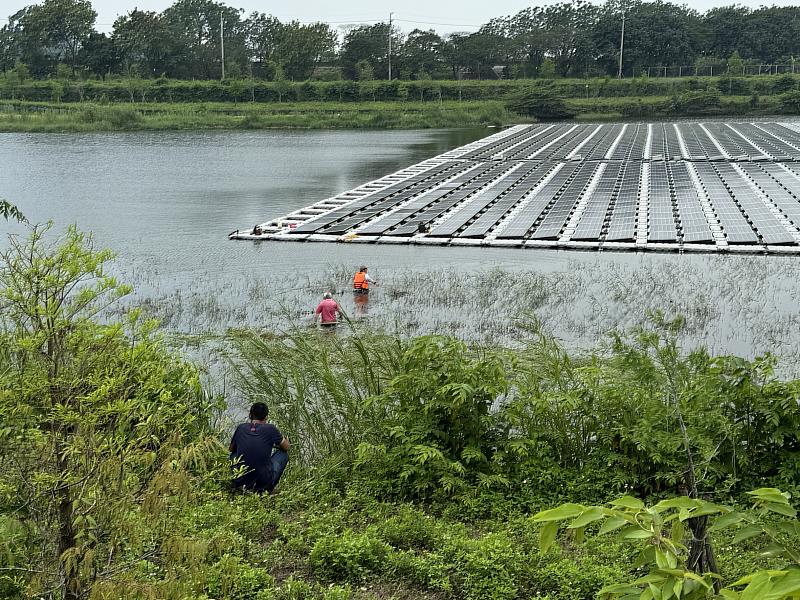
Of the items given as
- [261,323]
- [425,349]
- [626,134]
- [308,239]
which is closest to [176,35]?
[626,134]

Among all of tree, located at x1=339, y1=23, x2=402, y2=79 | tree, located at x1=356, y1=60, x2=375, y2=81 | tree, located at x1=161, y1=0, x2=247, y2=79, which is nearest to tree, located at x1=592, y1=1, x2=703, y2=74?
tree, located at x1=339, y1=23, x2=402, y2=79

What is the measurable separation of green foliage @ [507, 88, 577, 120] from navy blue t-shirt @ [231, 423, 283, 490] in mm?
64467

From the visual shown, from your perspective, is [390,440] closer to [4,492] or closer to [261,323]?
[4,492]

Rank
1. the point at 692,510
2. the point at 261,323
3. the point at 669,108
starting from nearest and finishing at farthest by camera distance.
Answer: the point at 692,510 → the point at 261,323 → the point at 669,108

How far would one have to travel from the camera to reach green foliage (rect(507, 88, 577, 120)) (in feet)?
224

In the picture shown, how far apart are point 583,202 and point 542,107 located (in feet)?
149

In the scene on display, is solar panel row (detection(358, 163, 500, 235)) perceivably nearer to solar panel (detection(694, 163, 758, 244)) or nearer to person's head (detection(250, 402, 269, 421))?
solar panel (detection(694, 163, 758, 244))

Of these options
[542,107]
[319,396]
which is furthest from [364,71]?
[319,396]

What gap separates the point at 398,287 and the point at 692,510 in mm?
14139

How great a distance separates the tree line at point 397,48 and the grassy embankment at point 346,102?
6759 millimetres

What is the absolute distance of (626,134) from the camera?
49875 mm

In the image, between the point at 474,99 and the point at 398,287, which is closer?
the point at 398,287

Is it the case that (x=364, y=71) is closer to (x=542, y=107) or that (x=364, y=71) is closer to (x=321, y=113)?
(x=321, y=113)

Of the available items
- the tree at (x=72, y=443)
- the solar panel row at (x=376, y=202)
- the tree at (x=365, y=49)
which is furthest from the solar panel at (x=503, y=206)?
the tree at (x=365, y=49)
